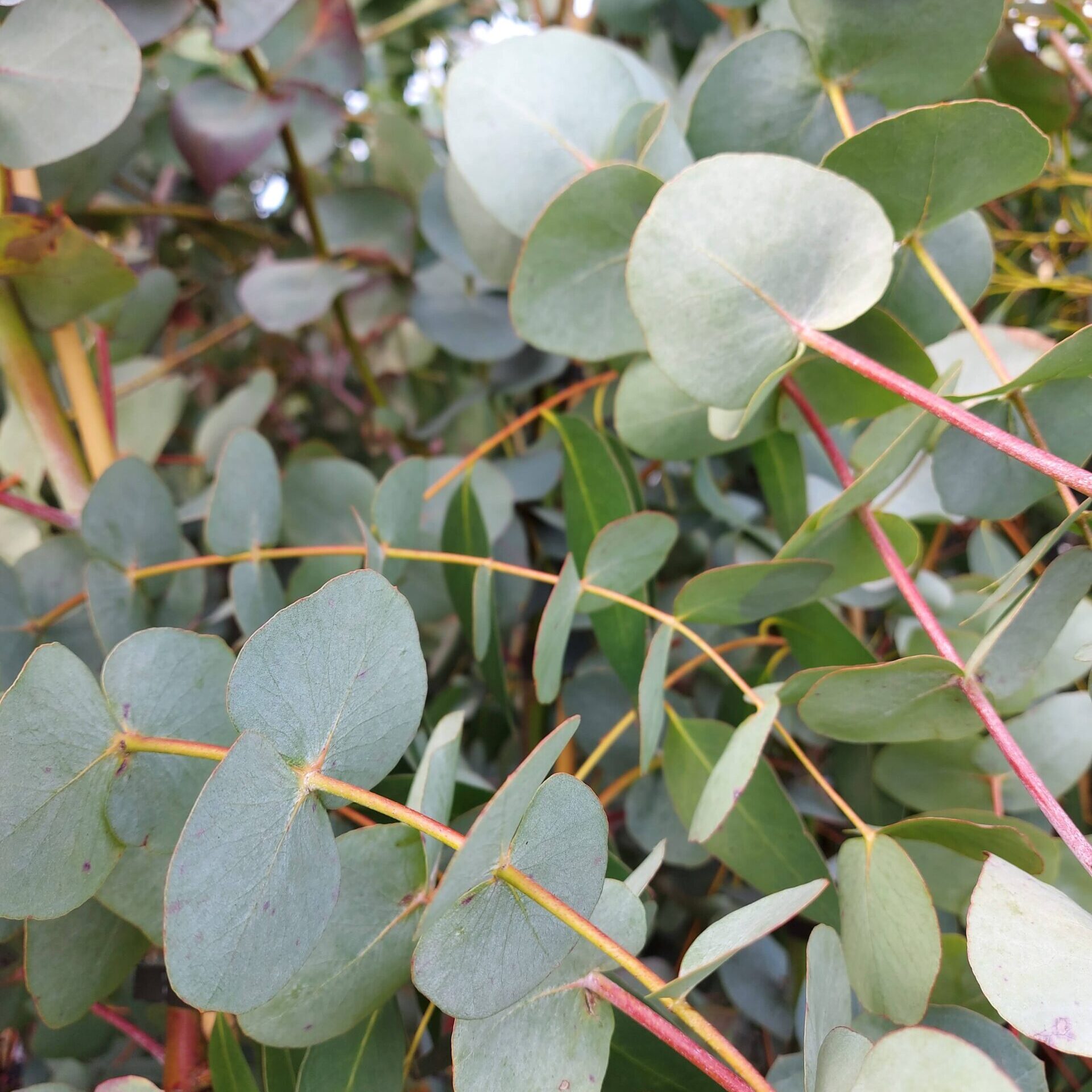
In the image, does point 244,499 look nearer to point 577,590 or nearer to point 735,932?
point 577,590

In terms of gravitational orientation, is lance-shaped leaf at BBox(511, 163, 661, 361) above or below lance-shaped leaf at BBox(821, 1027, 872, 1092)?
above

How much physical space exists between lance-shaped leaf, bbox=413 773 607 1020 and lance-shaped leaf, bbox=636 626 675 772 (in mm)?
78

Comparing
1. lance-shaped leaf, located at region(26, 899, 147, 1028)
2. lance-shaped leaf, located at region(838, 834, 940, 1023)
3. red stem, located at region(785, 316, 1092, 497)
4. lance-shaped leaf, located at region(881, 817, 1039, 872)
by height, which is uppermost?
red stem, located at region(785, 316, 1092, 497)

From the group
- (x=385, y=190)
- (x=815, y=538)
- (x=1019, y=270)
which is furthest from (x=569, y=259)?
(x=1019, y=270)

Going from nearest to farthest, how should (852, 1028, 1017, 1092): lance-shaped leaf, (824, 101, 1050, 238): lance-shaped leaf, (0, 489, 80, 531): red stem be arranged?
(852, 1028, 1017, 1092): lance-shaped leaf
(824, 101, 1050, 238): lance-shaped leaf
(0, 489, 80, 531): red stem

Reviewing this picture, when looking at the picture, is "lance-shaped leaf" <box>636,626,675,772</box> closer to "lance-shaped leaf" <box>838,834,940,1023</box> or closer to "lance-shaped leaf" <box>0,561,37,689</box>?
"lance-shaped leaf" <box>838,834,940,1023</box>

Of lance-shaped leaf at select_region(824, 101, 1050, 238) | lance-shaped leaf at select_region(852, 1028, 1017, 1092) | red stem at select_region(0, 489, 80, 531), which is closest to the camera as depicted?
lance-shaped leaf at select_region(852, 1028, 1017, 1092)

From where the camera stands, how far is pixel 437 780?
0.23m

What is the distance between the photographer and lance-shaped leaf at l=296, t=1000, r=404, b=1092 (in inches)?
9.8

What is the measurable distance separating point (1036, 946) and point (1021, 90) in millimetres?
365

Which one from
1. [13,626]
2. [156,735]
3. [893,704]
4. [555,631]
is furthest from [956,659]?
[13,626]

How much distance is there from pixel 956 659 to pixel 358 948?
0.18 meters

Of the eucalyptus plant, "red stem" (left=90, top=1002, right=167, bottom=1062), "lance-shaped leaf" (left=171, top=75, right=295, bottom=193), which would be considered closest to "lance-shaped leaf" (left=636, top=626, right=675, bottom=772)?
the eucalyptus plant

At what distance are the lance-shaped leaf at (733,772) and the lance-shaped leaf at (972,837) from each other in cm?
5
